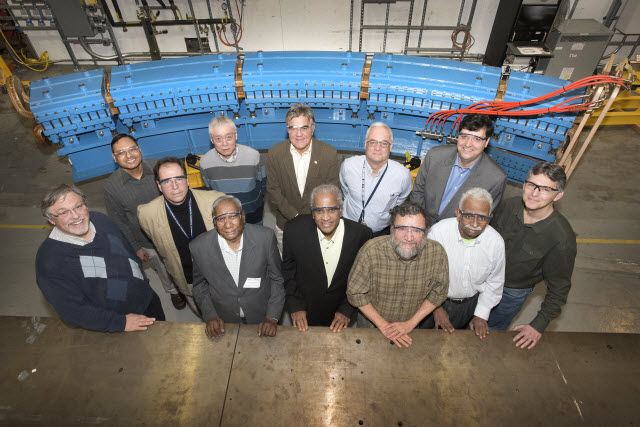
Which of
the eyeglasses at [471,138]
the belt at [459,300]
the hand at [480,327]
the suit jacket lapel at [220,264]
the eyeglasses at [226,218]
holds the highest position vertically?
the eyeglasses at [471,138]

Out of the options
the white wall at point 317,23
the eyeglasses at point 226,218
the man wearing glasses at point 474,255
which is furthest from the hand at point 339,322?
the white wall at point 317,23

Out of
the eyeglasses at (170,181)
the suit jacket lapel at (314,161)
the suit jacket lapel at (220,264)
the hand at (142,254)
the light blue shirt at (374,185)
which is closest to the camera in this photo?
the suit jacket lapel at (220,264)

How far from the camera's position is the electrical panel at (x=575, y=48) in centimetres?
550

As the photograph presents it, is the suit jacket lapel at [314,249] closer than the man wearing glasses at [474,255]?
No

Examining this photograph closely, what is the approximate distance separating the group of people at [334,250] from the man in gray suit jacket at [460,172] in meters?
0.01

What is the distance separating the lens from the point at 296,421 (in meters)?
1.59

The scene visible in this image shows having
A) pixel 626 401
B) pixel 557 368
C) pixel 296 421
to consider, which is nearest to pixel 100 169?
pixel 296 421

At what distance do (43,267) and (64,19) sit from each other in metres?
7.42

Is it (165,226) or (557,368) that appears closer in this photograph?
(557,368)

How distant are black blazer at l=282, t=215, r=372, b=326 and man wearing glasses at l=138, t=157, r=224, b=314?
675 mm

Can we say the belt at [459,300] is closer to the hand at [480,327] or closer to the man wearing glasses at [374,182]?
the hand at [480,327]

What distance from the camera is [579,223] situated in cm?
447

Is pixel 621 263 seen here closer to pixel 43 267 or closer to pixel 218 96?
pixel 218 96

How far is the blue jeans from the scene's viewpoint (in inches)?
99.8
